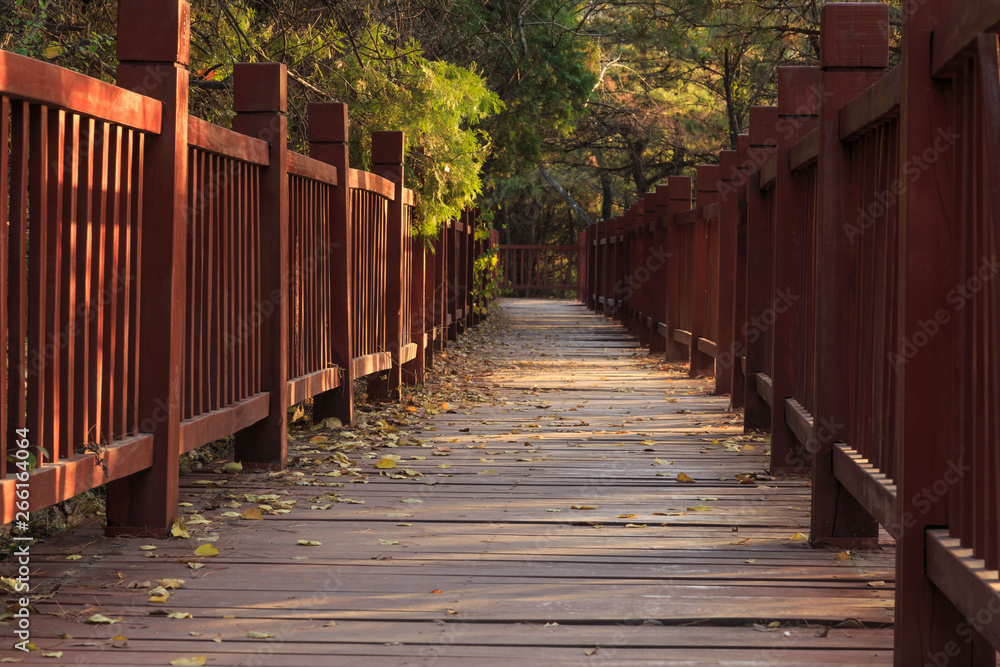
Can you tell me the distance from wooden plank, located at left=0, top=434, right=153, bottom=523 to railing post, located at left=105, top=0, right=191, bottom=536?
0.10 meters

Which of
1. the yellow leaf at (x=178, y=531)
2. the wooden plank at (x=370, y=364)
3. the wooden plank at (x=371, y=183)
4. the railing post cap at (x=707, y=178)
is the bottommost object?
the yellow leaf at (x=178, y=531)

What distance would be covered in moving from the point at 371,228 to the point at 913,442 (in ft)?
17.1

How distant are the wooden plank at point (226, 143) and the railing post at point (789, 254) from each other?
245cm

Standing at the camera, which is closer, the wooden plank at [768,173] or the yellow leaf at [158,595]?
the yellow leaf at [158,595]

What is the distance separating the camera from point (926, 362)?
7.57ft

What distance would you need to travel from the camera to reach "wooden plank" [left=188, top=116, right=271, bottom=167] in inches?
156

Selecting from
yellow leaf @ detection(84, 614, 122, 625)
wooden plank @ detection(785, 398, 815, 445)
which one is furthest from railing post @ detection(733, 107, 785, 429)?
yellow leaf @ detection(84, 614, 122, 625)

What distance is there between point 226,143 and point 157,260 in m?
0.90

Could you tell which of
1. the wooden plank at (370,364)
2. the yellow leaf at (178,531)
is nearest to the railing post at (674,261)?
the wooden plank at (370,364)

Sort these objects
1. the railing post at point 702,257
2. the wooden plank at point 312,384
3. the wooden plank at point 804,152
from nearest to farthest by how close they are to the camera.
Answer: the wooden plank at point 804,152, the wooden plank at point 312,384, the railing post at point 702,257

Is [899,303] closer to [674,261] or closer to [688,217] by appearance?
[688,217]

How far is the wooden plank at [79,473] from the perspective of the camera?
2.62m

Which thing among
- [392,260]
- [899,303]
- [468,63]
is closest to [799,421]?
[899,303]

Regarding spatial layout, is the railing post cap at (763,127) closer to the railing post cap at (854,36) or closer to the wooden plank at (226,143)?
the railing post cap at (854,36)
